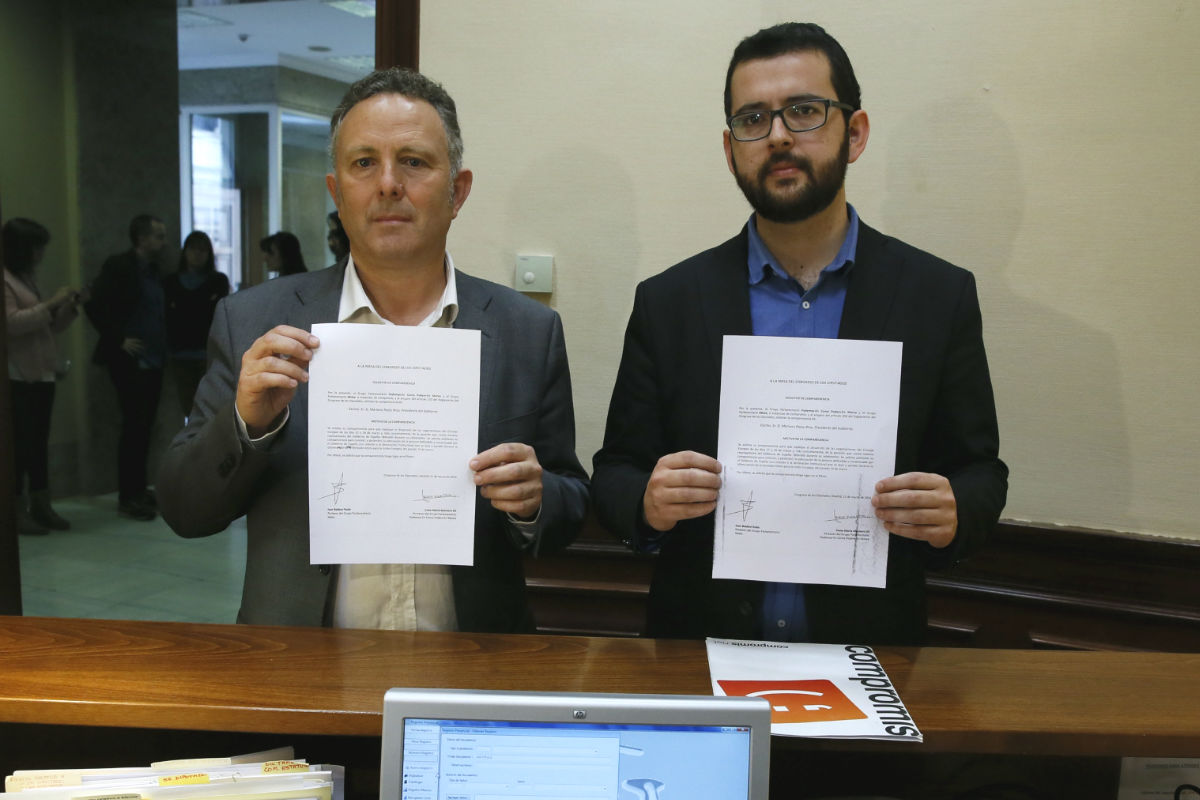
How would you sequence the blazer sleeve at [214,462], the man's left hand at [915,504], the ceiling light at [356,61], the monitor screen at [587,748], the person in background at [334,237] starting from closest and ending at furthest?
the monitor screen at [587,748], the man's left hand at [915,504], the blazer sleeve at [214,462], the ceiling light at [356,61], the person in background at [334,237]

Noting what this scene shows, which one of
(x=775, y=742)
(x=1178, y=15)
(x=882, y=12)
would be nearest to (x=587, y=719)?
(x=775, y=742)

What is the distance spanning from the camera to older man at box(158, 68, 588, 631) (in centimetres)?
146

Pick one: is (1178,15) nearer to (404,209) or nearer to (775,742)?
(404,209)

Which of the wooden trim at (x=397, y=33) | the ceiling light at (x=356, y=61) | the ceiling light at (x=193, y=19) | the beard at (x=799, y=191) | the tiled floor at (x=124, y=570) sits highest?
the ceiling light at (x=193, y=19)

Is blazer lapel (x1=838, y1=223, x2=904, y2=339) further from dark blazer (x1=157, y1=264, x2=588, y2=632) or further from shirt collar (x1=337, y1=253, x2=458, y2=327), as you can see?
shirt collar (x1=337, y1=253, x2=458, y2=327)

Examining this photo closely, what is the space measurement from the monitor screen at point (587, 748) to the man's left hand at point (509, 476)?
1.54 ft

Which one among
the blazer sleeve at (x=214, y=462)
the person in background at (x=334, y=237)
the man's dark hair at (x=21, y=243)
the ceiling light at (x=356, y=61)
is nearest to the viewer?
the blazer sleeve at (x=214, y=462)

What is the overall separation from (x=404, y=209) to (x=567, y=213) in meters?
1.14

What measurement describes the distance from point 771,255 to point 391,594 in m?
0.93

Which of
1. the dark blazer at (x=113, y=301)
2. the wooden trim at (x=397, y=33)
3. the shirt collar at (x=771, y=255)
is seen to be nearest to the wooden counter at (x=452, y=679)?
the shirt collar at (x=771, y=255)

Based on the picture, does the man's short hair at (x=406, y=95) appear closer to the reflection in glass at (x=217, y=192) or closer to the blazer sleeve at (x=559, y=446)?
the blazer sleeve at (x=559, y=446)

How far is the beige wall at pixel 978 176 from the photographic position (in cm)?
224

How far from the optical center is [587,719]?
933mm

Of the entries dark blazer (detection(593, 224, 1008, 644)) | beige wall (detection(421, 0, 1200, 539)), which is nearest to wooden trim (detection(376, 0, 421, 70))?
beige wall (detection(421, 0, 1200, 539))
